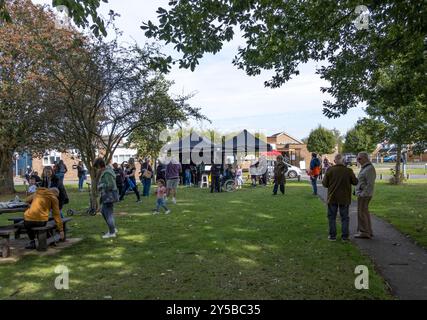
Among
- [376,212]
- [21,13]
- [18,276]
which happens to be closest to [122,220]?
[18,276]

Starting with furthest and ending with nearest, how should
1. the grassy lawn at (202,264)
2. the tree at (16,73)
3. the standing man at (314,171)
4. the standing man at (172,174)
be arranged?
the tree at (16,73), the standing man at (314,171), the standing man at (172,174), the grassy lawn at (202,264)

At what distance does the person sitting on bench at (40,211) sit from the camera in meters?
8.17

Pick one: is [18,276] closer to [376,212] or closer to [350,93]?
[350,93]

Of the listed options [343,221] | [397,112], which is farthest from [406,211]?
[397,112]

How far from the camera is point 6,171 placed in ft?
80.9

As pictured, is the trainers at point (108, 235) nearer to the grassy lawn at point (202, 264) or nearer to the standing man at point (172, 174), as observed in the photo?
the grassy lawn at point (202, 264)

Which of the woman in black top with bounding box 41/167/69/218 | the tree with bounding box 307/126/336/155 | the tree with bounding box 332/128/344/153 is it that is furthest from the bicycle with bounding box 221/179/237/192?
the tree with bounding box 332/128/344/153

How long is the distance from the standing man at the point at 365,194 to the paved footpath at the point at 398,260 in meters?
A: 0.26

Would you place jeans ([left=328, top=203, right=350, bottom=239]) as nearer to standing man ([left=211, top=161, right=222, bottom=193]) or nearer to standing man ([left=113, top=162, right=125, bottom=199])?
standing man ([left=113, top=162, right=125, bottom=199])

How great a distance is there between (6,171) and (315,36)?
20070 millimetres

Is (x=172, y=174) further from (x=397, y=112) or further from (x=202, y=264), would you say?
(x=397, y=112)

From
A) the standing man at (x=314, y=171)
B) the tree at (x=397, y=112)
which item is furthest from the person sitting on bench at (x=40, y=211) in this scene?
the standing man at (x=314, y=171)

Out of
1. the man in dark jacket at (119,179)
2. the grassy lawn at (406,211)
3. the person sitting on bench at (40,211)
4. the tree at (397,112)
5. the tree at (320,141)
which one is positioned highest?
the tree at (320,141)

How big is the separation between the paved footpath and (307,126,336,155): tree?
2122 inches
